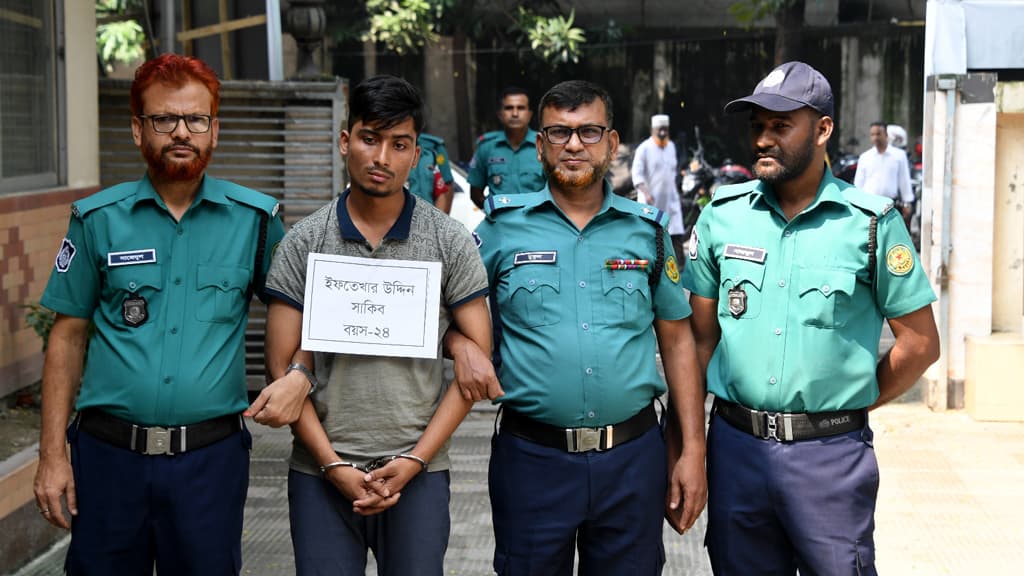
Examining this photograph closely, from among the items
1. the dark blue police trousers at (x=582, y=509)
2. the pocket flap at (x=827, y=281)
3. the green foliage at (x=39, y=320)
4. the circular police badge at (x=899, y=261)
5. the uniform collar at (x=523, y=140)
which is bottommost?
the dark blue police trousers at (x=582, y=509)

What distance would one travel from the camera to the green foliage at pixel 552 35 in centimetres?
1816

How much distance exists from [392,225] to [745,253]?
3.47 ft

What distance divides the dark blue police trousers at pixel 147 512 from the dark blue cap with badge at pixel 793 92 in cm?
182

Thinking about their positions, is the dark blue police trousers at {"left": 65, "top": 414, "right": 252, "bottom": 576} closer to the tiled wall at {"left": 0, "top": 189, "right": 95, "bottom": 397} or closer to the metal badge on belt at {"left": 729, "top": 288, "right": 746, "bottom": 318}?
the metal badge on belt at {"left": 729, "top": 288, "right": 746, "bottom": 318}

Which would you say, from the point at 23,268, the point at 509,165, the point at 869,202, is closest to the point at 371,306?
the point at 869,202

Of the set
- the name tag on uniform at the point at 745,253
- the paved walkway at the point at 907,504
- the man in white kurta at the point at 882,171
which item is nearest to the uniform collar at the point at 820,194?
the name tag on uniform at the point at 745,253

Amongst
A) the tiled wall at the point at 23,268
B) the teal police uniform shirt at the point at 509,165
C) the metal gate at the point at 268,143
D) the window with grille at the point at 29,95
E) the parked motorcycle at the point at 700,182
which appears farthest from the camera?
the parked motorcycle at the point at 700,182

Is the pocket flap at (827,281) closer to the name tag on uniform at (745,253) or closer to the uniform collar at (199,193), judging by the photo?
the name tag on uniform at (745,253)

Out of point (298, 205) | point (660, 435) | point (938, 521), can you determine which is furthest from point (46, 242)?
point (938, 521)

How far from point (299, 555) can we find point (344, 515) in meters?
0.16

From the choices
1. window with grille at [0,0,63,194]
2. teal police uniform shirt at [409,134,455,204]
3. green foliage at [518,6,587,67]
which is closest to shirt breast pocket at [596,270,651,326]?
window with grille at [0,0,63,194]

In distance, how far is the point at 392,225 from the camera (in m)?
3.48

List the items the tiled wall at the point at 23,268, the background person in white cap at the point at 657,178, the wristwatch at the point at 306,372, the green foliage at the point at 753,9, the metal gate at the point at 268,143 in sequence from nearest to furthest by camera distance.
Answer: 1. the wristwatch at the point at 306,372
2. the tiled wall at the point at 23,268
3. the metal gate at the point at 268,143
4. the background person in white cap at the point at 657,178
5. the green foliage at the point at 753,9

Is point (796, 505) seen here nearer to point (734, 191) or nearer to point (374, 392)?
point (734, 191)
